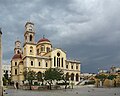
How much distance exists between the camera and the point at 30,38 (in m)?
109

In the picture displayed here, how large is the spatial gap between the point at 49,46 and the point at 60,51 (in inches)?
265

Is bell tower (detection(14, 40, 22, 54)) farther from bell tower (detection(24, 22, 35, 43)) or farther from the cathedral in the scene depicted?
bell tower (detection(24, 22, 35, 43))

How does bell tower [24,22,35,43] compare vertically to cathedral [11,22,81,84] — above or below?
above

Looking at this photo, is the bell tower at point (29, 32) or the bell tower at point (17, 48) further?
the bell tower at point (17, 48)

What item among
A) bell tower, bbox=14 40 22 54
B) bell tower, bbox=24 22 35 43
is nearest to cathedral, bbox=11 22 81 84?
bell tower, bbox=24 22 35 43

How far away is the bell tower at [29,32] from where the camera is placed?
Result: 10682 centimetres

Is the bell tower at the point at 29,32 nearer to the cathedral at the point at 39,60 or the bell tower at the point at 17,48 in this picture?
the cathedral at the point at 39,60

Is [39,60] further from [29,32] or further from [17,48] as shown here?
[17,48]

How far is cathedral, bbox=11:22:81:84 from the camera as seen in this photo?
349 feet

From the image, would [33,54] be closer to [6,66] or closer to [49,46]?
[49,46]

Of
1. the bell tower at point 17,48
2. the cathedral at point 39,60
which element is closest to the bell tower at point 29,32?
the cathedral at point 39,60

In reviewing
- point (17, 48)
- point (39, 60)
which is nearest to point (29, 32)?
point (39, 60)

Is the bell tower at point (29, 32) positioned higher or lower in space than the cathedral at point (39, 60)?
higher

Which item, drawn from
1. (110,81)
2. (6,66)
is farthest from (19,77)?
(6,66)
